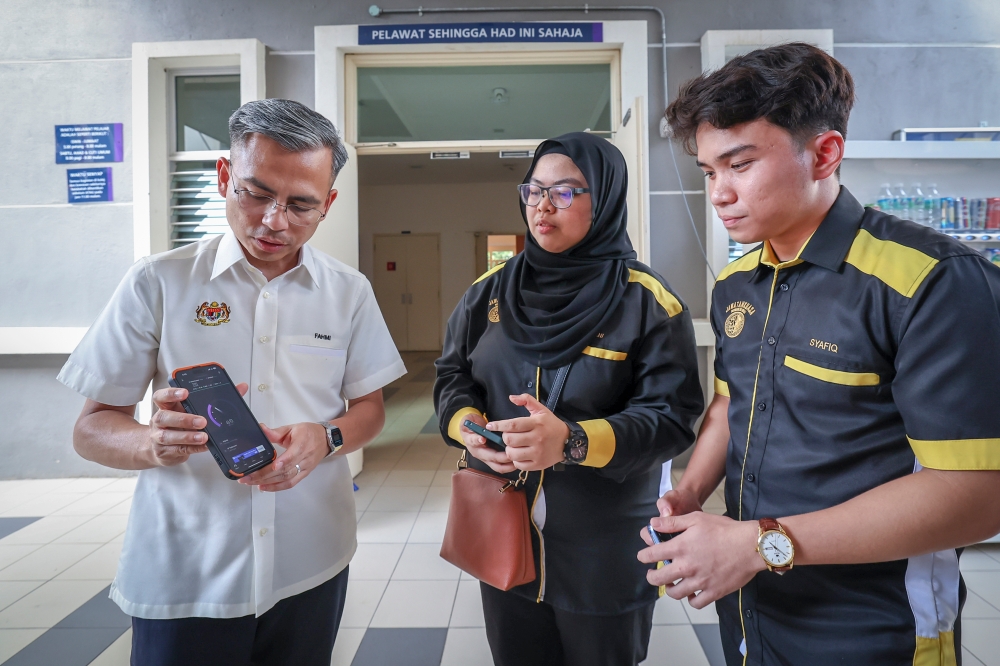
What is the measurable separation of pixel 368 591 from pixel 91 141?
3792mm

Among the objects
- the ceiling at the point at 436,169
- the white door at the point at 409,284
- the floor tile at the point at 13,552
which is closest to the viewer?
the floor tile at the point at 13,552

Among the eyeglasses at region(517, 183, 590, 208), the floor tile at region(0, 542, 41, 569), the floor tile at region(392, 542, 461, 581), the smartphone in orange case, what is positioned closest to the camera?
the smartphone in orange case

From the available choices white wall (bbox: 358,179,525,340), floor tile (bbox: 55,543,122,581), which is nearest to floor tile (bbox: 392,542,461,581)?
floor tile (bbox: 55,543,122,581)

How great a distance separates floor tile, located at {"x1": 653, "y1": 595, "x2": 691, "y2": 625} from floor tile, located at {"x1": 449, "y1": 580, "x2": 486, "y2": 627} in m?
0.77

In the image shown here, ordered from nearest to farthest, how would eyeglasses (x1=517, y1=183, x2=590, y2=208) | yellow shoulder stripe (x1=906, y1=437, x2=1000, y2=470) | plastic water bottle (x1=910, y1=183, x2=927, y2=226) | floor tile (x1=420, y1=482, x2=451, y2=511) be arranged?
yellow shoulder stripe (x1=906, y1=437, x2=1000, y2=470) < eyeglasses (x1=517, y1=183, x2=590, y2=208) < plastic water bottle (x1=910, y1=183, x2=927, y2=226) < floor tile (x1=420, y1=482, x2=451, y2=511)

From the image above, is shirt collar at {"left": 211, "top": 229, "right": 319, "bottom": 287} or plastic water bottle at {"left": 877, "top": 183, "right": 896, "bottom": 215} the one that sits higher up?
plastic water bottle at {"left": 877, "top": 183, "right": 896, "bottom": 215}

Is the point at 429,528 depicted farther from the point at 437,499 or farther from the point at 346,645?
the point at 346,645

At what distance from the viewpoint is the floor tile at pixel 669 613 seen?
2.39 meters

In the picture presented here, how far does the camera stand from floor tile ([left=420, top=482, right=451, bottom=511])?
365cm

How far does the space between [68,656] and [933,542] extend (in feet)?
9.32

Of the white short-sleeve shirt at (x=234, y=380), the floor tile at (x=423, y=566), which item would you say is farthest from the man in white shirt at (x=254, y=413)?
the floor tile at (x=423, y=566)

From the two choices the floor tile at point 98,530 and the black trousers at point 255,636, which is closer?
the black trousers at point 255,636

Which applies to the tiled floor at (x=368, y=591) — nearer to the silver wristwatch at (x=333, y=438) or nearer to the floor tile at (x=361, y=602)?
the floor tile at (x=361, y=602)

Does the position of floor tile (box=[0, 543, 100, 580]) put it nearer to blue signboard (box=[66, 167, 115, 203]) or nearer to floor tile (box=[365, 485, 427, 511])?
floor tile (box=[365, 485, 427, 511])
